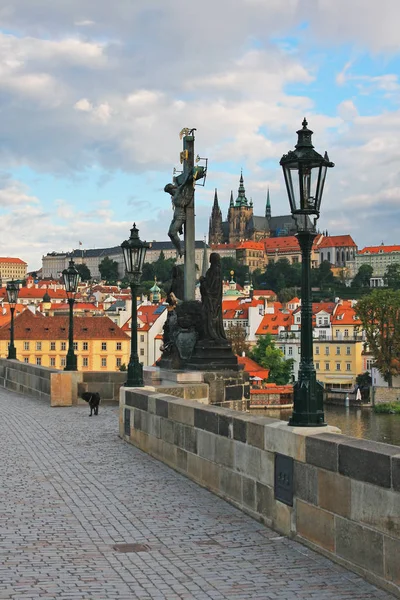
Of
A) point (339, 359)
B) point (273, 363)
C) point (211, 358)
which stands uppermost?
point (211, 358)

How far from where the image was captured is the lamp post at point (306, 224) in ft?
24.1

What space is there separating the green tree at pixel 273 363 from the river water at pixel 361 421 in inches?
312

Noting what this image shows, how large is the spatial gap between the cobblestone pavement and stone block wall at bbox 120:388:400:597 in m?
0.14

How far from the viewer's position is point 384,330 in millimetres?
81312

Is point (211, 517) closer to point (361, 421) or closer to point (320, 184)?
point (320, 184)

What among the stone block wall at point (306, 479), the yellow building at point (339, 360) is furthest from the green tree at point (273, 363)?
the stone block wall at point (306, 479)

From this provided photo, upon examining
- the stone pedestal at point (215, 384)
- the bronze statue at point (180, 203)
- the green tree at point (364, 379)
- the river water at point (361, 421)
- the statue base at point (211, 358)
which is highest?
the bronze statue at point (180, 203)

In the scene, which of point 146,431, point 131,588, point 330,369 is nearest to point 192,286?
point 146,431

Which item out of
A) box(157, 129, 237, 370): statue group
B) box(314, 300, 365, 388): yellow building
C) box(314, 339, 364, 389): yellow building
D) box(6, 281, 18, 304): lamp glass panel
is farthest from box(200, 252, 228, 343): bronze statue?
box(314, 339, 364, 389): yellow building

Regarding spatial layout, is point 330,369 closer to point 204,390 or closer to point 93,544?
point 204,390

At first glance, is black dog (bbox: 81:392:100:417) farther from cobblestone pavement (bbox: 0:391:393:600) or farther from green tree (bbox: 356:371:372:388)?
green tree (bbox: 356:371:372:388)

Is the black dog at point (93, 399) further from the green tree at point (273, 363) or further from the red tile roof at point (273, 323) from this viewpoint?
the red tile roof at point (273, 323)

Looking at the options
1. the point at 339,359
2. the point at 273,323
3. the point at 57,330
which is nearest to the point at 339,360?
the point at 339,359

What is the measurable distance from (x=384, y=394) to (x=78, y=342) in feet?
94.6
